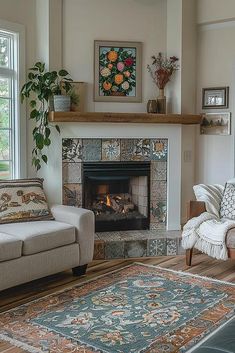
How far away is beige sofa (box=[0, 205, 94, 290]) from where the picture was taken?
140 inches

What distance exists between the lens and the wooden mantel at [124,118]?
4699mm

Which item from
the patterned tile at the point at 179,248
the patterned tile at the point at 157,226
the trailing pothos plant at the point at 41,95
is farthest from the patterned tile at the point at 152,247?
the trailing pothos plant at the point at 41,95

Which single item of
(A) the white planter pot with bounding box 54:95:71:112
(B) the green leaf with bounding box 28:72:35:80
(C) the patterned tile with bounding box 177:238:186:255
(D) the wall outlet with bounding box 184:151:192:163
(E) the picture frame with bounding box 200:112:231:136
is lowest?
(C) the patterned tile with bounding box 177:238:186:255

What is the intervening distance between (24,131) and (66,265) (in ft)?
5.43

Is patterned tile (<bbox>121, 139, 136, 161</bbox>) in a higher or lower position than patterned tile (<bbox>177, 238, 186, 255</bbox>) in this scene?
higher

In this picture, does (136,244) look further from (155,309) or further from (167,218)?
(155,309)

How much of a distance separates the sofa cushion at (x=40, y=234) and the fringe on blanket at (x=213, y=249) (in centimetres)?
122

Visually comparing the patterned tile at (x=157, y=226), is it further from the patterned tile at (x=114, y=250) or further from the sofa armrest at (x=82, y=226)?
the sofa armrest at (x=82, y=226)

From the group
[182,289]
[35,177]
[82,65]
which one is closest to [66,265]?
[182,289]

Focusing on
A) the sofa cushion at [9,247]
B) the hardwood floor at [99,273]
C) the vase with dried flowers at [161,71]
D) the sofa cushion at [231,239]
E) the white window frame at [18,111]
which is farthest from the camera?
the vase with dried flowers at [161,71]

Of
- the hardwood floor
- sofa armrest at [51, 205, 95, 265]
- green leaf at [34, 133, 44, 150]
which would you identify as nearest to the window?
green leaf at [34, 133, 44, 150]

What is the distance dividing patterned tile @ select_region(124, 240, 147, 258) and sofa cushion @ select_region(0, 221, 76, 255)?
0.86 m

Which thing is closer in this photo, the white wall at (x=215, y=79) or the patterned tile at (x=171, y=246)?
the patterned tile at (x=171, y=246)

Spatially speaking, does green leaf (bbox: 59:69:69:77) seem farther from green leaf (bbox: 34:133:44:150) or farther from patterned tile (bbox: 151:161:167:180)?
patterned tile (bbox: 151:161:167:180)
